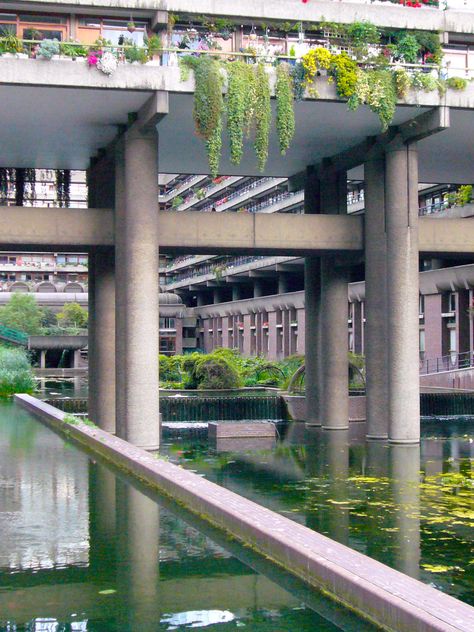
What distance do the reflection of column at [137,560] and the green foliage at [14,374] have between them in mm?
32500

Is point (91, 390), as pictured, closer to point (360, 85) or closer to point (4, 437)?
point (4, 437)

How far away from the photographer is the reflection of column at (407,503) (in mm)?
13194

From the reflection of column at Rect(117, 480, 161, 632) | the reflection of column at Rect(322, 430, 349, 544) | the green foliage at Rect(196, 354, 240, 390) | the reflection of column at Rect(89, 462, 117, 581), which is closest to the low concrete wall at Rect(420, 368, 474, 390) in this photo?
the green foliage at Rect(196, 354, 240, 390)

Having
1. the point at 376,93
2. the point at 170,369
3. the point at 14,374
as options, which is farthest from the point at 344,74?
the point at 170,369

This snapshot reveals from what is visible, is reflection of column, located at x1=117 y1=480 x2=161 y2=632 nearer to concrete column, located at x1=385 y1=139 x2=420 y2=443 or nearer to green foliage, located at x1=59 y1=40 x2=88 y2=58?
green foliage, located at x1=59 y1=40 x2=88 y2=58

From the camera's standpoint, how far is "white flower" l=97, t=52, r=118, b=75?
83.8ft

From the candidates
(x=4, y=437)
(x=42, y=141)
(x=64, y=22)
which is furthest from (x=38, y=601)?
(x=42, y=141)

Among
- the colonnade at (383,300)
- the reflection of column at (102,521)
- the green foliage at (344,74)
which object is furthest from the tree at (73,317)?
the reflection of column at (102,521)

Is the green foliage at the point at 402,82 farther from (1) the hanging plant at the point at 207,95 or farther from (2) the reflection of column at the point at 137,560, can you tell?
(2) the reflection of column at the point at 137,560

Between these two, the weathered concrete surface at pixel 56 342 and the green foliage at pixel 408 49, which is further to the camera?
the weathered concrete surface at pixel 56 342

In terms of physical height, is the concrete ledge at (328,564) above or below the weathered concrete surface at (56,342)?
below

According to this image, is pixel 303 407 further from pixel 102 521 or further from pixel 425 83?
pixel 102 521

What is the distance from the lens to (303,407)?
38906 mm

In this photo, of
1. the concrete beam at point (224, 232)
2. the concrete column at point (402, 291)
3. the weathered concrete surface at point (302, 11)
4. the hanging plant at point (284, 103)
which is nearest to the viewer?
the hanging plant at point (284, 103)
